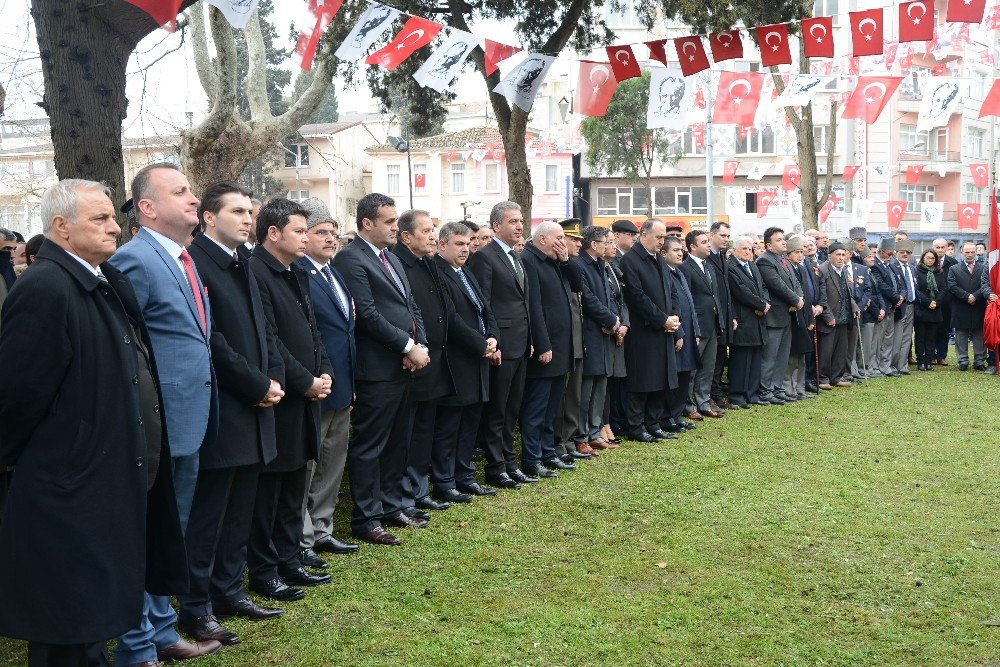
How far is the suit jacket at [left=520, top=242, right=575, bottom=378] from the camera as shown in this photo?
8197mm

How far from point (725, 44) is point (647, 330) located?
3802mm

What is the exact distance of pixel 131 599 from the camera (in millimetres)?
3488

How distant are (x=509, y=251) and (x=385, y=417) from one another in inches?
92.0

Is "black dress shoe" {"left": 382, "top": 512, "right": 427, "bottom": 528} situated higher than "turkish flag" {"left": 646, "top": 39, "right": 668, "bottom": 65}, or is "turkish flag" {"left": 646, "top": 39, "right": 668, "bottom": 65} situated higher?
"turkish flag" {"left": 646, "top": 39, "right": 668, "bottom": 65}

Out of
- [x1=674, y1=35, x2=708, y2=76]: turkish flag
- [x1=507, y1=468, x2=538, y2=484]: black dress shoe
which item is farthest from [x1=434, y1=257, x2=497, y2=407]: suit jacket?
[x1=674, y1=35, x2=708, y2=76]: turkish flag

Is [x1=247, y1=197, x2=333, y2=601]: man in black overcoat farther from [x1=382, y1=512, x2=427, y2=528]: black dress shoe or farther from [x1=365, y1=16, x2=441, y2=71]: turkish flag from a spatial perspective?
[x1=365, y1=16, x2=441, y2=71]: turkish flag

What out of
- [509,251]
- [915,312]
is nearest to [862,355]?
[915,312]

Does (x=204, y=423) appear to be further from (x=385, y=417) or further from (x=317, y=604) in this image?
(x=385, y=417)

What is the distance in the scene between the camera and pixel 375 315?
6.14m

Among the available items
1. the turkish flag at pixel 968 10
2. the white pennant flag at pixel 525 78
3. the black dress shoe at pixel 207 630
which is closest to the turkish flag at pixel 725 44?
the white pennant flag at pixel 525 78

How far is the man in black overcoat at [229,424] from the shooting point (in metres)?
4.50

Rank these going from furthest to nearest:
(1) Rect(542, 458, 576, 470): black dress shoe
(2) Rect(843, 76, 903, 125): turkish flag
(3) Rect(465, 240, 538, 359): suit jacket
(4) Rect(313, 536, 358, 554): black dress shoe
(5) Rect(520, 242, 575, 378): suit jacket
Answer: (2) Rect(843, 76, 903, 125): turkish flag, (1) Rect(542, 458, 576, 470): black dress shoe, (5) Rect(520, 242, 575, 378): suit jacket, (3) Rect(465, 240, 538, 359): suit jacket, (4) Rect(313, 536, 358, 554): black dress shoe

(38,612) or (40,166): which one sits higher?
(40,166)

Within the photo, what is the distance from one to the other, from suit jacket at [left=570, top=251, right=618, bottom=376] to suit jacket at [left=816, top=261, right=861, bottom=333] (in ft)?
18.0
